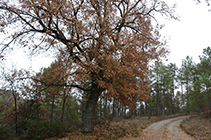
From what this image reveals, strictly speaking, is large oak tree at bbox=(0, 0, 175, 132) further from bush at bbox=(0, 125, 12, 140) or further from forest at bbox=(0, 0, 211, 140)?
bush at bbox=(0, 125, 12, 140)

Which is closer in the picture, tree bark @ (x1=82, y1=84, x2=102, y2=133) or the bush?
the bush

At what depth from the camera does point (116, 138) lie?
8.84 metres

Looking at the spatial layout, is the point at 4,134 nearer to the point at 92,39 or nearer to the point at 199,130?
the point at 92,39

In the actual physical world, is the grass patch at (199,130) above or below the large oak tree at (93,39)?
below

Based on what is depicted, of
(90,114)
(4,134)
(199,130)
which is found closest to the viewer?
(4,134)

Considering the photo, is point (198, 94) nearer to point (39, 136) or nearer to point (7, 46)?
point (39, 136)

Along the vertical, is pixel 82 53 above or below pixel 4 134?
above

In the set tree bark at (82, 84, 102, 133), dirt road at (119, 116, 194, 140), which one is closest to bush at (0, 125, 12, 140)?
tree bark at (82, 84, 102, 133)

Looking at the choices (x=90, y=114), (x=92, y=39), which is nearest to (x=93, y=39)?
(x=92, y=39)

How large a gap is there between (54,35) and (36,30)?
1.05 metres

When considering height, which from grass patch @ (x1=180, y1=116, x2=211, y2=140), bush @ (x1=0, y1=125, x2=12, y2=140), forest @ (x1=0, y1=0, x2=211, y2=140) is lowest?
grass patch @ (x1=180, y1=116, x2=211, y2=140)

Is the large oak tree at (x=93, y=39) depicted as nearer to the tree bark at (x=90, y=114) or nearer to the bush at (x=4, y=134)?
the tree bark at (x=90, y=114)

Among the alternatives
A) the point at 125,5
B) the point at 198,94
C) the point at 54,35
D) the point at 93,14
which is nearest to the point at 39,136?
the point at 54,35

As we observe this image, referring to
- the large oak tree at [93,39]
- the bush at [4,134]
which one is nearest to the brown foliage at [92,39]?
the large oak tree at [93,39]
